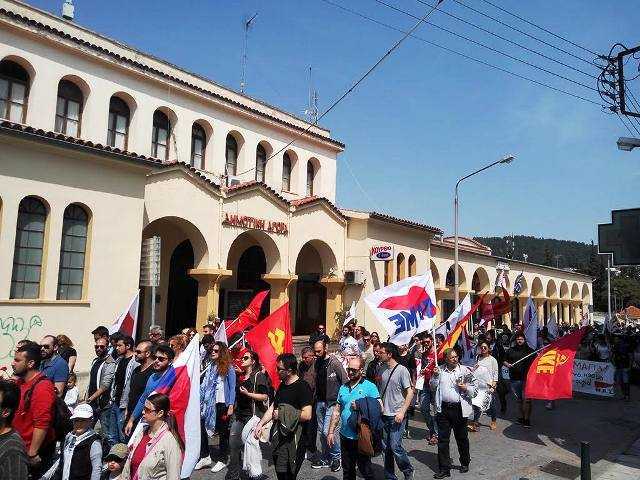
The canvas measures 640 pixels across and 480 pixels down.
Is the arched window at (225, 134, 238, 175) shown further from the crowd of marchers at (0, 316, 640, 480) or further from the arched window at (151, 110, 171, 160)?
the crowd of marchers at (0, 316, 640, 480)

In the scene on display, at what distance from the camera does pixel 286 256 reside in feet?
62.4

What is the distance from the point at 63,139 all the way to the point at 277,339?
26.4 feet

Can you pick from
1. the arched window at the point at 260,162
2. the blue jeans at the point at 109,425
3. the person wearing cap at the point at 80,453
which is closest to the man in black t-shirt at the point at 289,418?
the person wearing cap at the point at 80,453

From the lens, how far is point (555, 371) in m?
8.57

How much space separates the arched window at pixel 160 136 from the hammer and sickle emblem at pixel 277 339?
1132 cm

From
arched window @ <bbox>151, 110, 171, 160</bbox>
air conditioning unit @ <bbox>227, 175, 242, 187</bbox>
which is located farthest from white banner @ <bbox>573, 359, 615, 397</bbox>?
arched window @ <bbox>151, 110, 171, 160</bbox>

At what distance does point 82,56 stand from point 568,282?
40.5 metres

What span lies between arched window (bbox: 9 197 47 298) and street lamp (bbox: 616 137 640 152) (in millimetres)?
13532

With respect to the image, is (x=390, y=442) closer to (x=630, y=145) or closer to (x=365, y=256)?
(x=630, y=145)

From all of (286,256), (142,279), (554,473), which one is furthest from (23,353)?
(286,256)

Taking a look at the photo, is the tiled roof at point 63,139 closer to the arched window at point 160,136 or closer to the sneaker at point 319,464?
the arched window at point 160,136

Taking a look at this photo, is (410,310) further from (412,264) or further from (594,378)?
(412,264)

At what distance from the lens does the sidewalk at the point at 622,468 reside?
24.9 ft

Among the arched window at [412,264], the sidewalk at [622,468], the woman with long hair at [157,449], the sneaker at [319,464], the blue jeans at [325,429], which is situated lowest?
the sidewalk at [622,468]
